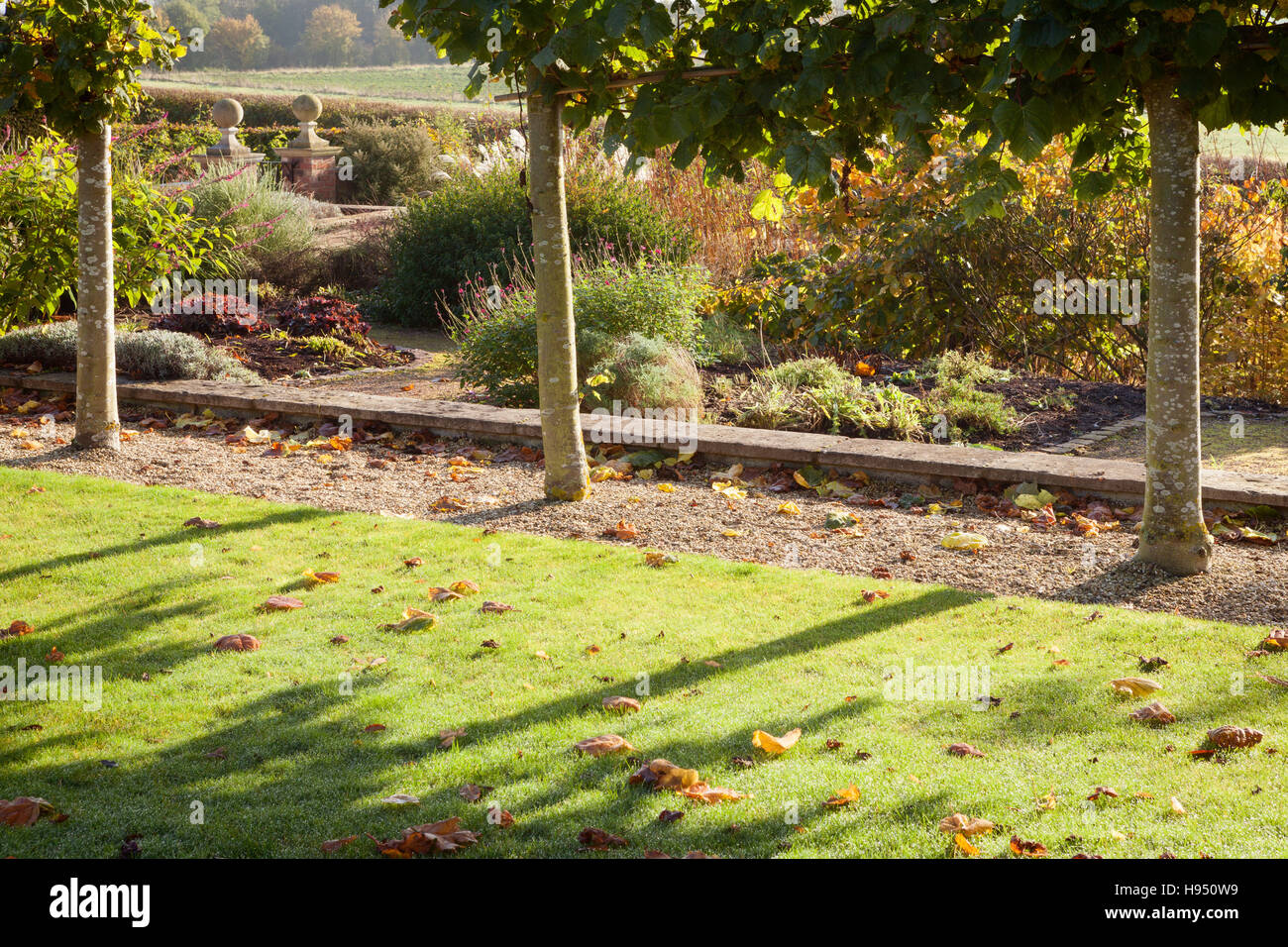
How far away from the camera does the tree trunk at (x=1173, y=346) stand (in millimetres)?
4758

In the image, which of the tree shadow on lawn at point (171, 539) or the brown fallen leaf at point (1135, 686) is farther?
the tree shadow on lawn at point (171, 539)

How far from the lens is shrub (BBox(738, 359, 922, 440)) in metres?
7.98

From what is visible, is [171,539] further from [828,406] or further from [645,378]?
[828,406]

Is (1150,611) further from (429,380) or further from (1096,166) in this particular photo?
(429,380)

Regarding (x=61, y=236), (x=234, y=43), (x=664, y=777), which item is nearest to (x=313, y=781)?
(x=664, y=777)

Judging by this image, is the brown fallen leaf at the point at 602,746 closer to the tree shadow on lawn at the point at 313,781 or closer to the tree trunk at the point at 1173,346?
the tree shadow on lawn at the point at 313,781

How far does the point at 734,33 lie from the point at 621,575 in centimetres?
249

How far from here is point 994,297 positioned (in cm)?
1045

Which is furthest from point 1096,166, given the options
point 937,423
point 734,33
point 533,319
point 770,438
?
point 533,319

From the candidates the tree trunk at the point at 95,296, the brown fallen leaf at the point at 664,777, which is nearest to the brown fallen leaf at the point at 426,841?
the brown fallen leaf at the point at 664,777

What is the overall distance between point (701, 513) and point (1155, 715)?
120 inches

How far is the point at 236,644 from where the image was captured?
440 cm

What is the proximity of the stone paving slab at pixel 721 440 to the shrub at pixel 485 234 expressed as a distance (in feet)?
13.5

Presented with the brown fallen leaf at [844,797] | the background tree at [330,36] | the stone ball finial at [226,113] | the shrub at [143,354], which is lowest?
the brown fallen leaf at [844,797]
